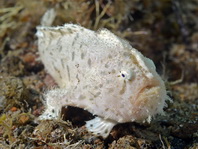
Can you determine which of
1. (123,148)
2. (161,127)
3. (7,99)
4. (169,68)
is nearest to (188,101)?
(161,127)

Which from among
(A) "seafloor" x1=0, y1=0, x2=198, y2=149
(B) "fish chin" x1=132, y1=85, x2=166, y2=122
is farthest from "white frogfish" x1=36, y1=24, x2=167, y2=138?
(A) "seafloor" x1=0, y1=0, x2=198, y2=149

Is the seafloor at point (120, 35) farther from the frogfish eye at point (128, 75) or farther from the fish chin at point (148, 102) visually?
the frogfish eye at point (128, 75)

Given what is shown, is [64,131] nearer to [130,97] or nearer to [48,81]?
[130,97]

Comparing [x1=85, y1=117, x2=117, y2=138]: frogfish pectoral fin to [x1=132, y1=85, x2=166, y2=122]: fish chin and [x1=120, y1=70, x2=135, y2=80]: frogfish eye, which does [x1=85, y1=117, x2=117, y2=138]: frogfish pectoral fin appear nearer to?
[x1=132, y1=85, x2=166, y2=122]: fish chin

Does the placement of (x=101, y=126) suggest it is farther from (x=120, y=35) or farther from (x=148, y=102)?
(x=120, y=35)

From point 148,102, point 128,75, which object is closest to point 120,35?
point 128,75

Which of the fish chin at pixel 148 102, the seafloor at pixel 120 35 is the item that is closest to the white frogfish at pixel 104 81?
the fish chin at pixel 148 102
